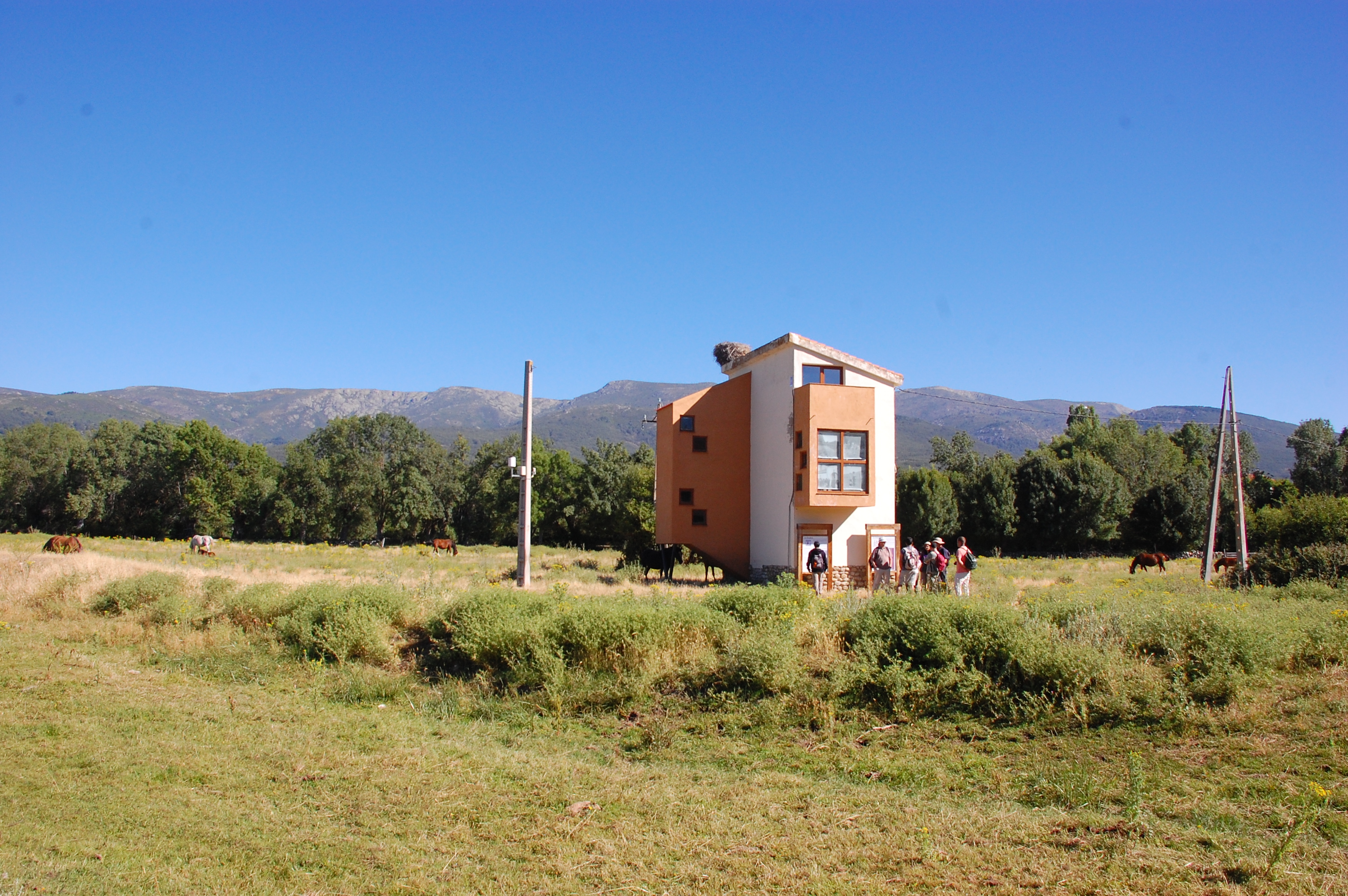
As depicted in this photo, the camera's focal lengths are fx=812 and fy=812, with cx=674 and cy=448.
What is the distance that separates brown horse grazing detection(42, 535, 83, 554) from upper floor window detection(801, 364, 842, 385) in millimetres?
26987

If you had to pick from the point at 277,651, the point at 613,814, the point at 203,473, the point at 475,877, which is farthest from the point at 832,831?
the point at 203,473

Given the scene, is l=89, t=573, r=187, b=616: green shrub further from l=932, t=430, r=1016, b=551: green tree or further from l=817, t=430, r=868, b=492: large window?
l=932, t=430, r=1016, b=551: green tree

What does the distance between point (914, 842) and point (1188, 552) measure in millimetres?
70348

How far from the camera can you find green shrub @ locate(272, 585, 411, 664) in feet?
44.7

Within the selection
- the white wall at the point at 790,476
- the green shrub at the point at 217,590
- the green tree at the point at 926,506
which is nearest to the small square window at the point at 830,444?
the white wall at the point at 790,476

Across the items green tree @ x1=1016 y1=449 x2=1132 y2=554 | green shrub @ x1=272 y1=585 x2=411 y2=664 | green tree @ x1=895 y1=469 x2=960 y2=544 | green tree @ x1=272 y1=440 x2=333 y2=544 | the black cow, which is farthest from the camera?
green tree @ x1=272 y1=440 x2=333 y2=544

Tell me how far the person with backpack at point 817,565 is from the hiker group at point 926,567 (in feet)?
4.85

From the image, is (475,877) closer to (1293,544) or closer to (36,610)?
(36,610)

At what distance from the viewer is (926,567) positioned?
2488 cm

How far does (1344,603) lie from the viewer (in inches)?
567

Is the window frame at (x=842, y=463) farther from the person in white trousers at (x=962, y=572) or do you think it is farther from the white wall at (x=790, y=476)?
the person in white trousers at (x=962, y=572)

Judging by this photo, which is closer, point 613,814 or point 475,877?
point 475,877

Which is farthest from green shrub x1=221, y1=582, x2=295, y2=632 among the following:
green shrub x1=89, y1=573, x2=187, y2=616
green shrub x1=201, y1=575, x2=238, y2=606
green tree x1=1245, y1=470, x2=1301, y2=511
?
green tree x1=1245, y1=470, x2=1301, y2=511

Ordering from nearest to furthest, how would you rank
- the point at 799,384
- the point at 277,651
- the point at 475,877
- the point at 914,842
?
the point at 475,877, the point at 914,842, the point at 277,651, the point at 799,384
